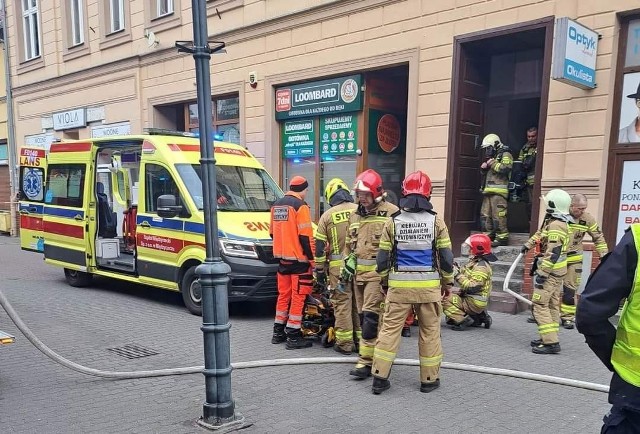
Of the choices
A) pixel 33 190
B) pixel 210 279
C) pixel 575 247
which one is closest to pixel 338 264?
pixel 210 279

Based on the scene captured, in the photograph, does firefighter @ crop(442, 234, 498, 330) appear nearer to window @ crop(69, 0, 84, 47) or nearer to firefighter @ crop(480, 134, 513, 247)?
firefighter @ crop(480, 134, 513, 247)

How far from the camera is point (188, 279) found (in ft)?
23.0

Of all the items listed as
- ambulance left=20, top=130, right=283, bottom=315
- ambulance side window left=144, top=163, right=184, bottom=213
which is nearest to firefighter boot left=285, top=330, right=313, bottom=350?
ambulance left=20, top=130, right=283, bottom=315

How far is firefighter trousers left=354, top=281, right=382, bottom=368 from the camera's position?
15.4 ft

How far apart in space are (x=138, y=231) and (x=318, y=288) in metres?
3.24

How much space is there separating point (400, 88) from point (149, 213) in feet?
20.1

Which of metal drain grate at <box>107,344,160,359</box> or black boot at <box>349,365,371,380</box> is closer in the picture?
black boot at <box>349,365,371,380</box>

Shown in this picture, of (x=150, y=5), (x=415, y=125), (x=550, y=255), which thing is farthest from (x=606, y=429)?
(x=150, y=5)

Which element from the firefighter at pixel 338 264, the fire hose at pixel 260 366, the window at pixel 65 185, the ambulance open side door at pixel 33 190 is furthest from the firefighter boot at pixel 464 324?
the ambulance open side door at pixel 33 190

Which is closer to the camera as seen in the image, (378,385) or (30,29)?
(378,385)

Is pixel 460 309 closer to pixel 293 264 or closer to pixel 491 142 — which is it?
pixel 293 264

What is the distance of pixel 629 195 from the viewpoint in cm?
732

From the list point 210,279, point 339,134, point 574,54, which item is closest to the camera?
point 210,279

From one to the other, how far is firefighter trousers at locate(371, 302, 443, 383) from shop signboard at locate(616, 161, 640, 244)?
4.42m
